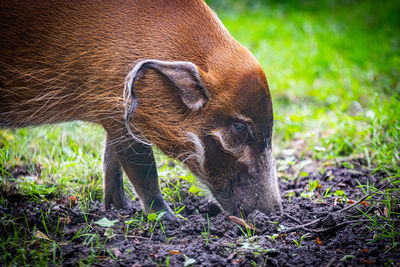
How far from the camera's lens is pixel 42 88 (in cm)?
288

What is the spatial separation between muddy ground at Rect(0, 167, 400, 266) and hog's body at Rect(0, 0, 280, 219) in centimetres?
27

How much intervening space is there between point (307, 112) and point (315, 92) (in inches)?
27.2

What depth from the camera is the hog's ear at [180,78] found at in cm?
258

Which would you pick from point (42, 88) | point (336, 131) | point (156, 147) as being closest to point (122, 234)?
point (156, 147)

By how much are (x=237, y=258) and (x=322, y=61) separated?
510 cm

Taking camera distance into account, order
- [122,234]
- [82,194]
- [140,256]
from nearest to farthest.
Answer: [140,256] < [122,234] < [82,194]

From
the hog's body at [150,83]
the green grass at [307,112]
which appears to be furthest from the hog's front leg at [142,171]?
the green grass at [307,112]

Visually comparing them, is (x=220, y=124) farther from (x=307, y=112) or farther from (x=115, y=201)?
(x=307, y=112)

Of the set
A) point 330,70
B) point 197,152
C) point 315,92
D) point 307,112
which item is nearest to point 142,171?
point 197,152

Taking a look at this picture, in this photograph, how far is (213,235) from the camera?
2764 millimetres

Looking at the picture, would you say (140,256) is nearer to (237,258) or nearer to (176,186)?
(237,258)

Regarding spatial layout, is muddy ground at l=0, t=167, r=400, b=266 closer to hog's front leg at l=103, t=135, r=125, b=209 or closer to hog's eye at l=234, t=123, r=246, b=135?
hog's front leg at l=103, t=135, r=125, b=209

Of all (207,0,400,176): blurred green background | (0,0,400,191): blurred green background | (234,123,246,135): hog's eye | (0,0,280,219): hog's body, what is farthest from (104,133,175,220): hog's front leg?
(207,0,400,176): blurred green background

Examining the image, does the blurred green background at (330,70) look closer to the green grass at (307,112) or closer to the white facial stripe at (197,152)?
the green grass at (307,112)
